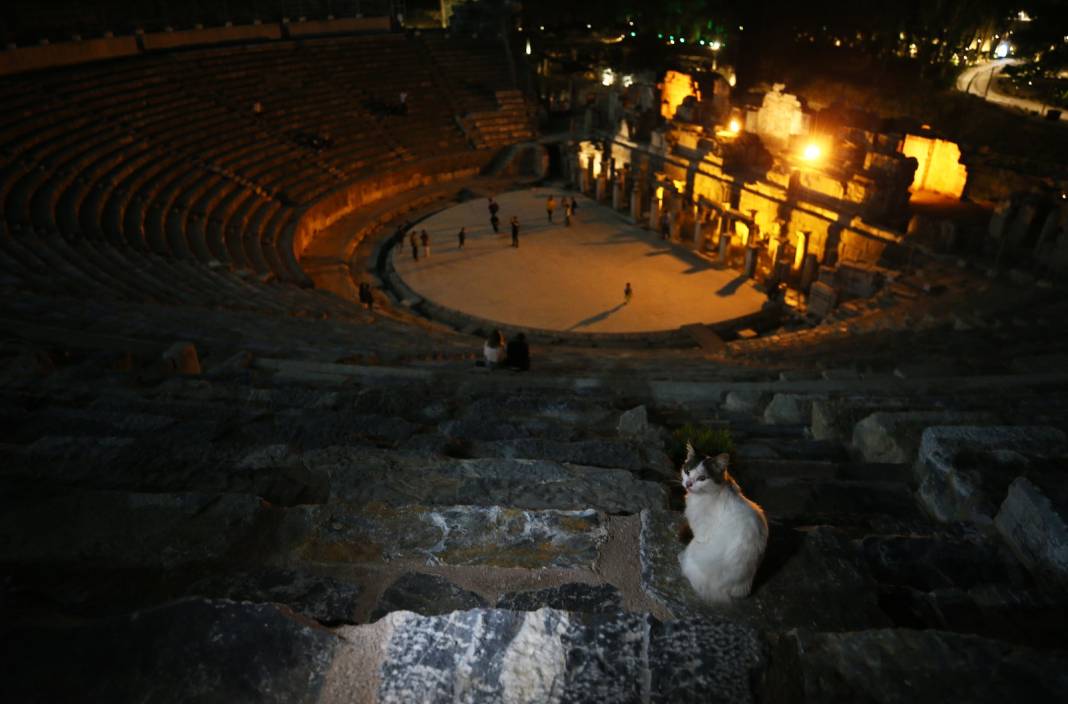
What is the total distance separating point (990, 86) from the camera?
34031mm

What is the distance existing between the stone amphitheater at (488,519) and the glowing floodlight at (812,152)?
1083 cm

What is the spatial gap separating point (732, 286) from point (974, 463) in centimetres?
1541

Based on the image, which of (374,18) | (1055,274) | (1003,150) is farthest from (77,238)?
(1003,150)

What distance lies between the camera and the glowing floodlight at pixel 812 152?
63.0 ft

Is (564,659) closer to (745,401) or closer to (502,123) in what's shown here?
(745,401)

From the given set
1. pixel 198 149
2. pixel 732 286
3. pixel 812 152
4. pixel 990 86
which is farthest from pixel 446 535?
pixel 990 86

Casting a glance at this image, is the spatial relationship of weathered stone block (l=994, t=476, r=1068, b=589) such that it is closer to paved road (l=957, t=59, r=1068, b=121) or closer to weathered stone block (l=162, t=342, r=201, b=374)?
weathered stone block (l=162, t=342, r=201, b=374)

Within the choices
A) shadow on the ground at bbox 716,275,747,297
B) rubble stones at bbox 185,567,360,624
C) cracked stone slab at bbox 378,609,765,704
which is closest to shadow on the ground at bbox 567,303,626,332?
shadow on the ground at bbox 716,275,747,297

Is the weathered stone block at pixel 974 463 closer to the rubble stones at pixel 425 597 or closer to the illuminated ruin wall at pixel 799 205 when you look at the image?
the rubble stones at pixel 425 597

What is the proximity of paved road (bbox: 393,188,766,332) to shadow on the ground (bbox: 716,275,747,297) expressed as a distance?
28 millimetres

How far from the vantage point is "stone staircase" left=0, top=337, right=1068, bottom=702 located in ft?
6.67

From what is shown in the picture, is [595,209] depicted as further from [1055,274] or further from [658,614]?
[658,614]

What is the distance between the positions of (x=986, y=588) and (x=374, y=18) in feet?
118

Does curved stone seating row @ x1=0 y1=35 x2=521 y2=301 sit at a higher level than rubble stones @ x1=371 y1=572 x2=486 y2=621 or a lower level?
lower
